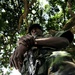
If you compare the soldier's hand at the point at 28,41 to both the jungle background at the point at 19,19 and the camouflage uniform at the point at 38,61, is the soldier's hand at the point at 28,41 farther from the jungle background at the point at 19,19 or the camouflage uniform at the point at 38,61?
the jungle background at the point at 19,19

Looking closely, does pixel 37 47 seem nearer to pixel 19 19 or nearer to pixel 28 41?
pixel 28 41

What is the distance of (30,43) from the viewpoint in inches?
92.7

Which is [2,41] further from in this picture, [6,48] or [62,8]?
[62,8]

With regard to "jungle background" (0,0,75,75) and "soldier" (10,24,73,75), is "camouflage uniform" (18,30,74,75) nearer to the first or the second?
"soldier" (10,24,73,75)

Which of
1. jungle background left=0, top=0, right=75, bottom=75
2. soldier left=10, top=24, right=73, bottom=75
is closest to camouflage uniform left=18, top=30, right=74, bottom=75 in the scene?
soldier left=10, top=24, right=73, bottom=75

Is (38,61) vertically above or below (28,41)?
below

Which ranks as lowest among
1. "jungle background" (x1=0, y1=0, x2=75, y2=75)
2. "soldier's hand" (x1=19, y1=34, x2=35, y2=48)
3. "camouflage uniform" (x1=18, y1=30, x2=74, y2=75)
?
"jungle background" (x1=0, y1=0, x2=75, y2=75)

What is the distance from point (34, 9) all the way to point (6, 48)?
222 centimetres

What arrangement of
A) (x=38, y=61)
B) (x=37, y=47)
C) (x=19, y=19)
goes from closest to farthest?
(x=38, y=61), (x=37, y=47), (x=19, y=19)

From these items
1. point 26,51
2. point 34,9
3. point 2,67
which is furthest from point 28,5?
point 26,51

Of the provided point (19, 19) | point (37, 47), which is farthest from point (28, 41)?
point (19, 19)

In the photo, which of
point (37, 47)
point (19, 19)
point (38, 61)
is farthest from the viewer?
point (19, 19)

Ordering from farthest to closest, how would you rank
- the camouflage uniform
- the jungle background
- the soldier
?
the jungle background
the soldier
the camouflage uniform

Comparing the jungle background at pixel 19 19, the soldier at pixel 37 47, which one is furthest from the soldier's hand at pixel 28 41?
the jungle background at pixel 19 19
